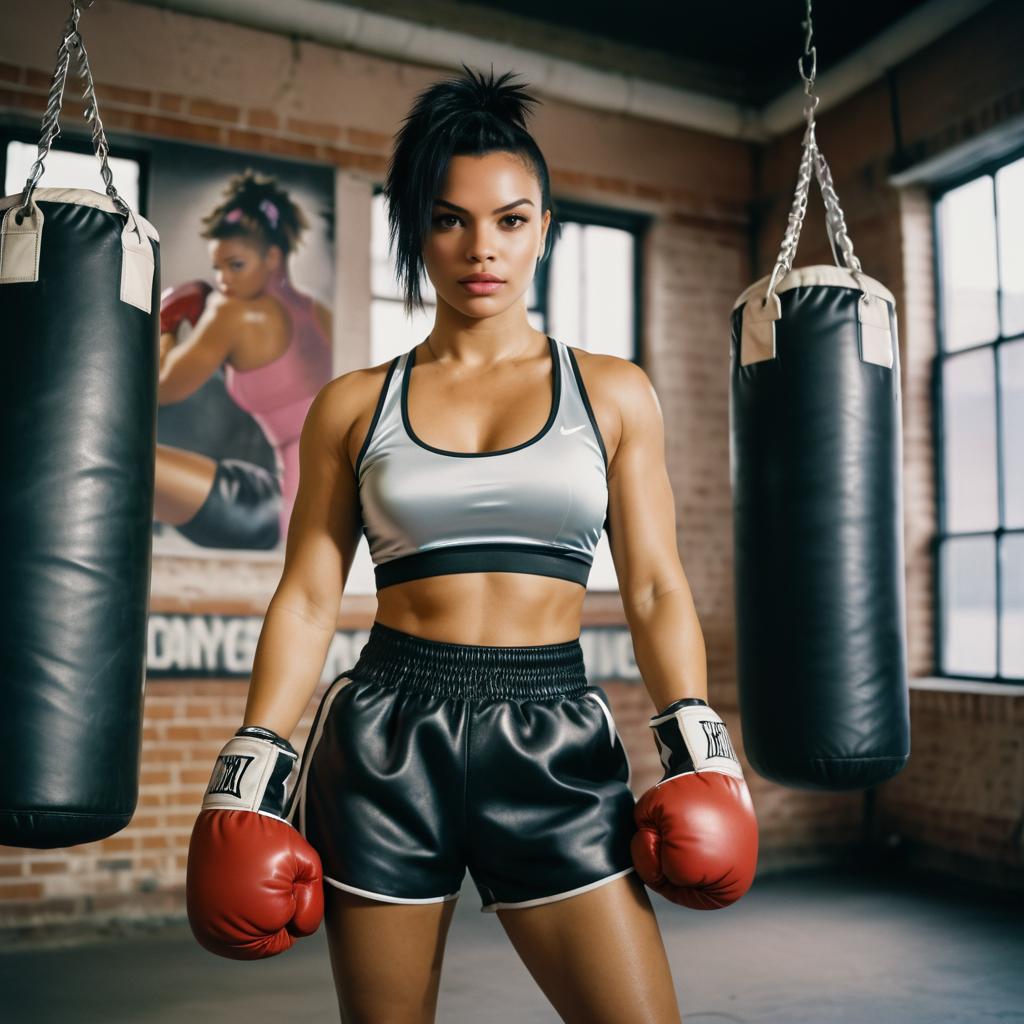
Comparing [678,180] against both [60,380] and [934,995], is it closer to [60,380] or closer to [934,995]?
[934,995]

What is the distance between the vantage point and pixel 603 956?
1.32 metres

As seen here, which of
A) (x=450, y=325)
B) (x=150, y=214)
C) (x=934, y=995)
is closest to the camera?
(x=450, y=325)

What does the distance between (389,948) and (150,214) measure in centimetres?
326

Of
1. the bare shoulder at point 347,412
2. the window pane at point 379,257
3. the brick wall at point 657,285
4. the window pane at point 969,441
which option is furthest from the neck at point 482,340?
the window pane at point 969,441

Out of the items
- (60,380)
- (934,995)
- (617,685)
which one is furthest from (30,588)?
(617,685)

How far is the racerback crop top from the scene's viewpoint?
144cm

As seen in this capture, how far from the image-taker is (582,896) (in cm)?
134

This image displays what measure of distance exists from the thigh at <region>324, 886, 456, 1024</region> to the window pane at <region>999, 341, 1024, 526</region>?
3360mm

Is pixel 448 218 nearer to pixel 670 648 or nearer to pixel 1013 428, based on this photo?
pixel 670 648

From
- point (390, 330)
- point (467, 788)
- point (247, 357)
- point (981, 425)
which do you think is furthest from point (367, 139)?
point (467, 788)

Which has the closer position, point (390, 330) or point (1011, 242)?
point (1011, 242)

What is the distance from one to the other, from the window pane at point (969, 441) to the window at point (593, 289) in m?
1.36

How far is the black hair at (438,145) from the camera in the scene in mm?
1484

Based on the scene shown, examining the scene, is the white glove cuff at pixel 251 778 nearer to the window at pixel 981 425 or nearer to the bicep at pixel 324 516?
the bicep at pixel 324 516
